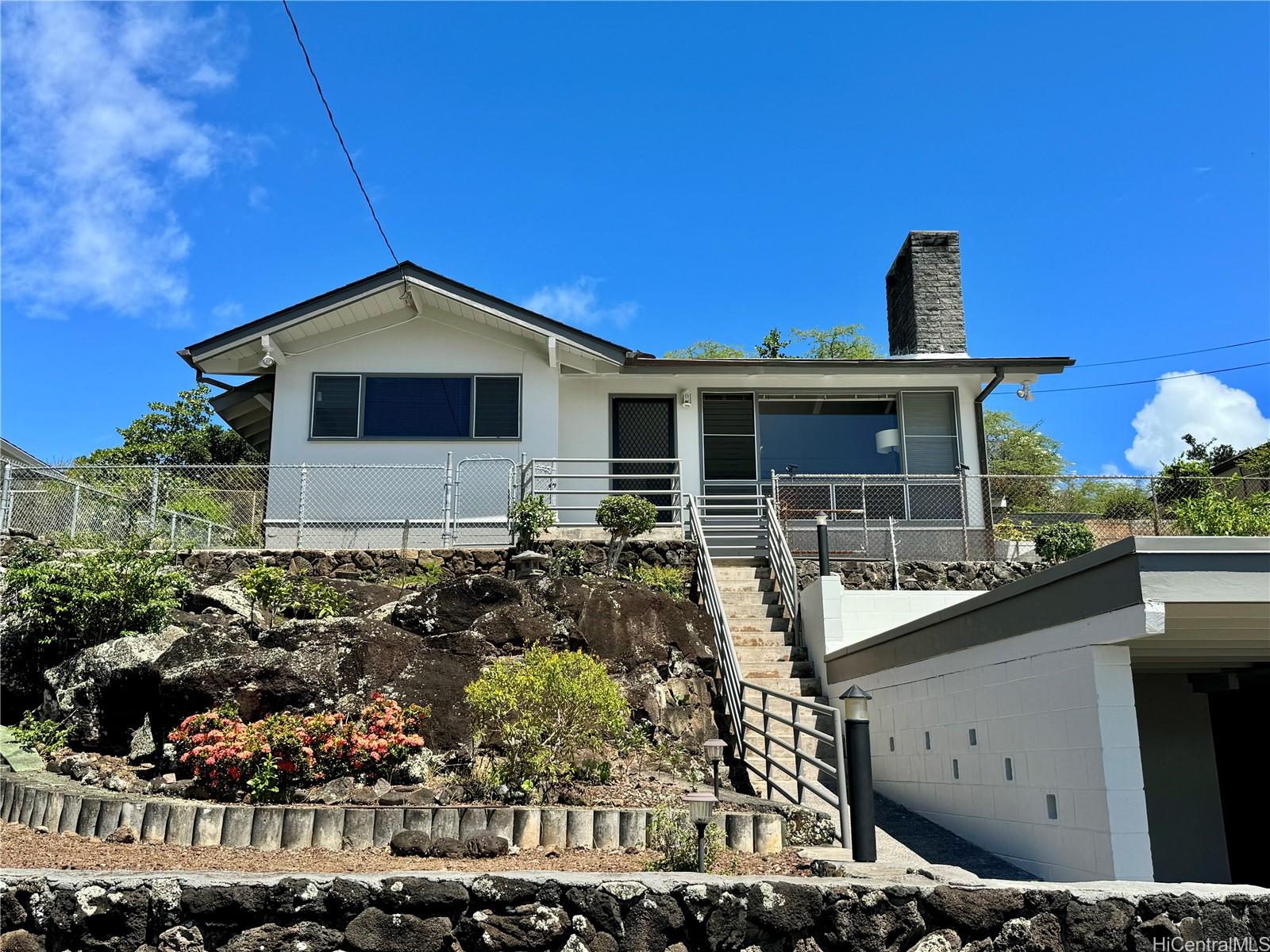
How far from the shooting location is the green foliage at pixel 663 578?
1253 cm

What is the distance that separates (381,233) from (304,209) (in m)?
0.84

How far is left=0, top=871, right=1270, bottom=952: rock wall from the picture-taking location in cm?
434

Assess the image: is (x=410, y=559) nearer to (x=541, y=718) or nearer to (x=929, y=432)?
(x=541, y=718)

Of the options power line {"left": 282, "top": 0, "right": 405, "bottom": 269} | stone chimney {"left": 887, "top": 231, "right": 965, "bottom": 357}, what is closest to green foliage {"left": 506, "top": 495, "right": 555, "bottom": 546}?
power line {"left": 282, "top": 0, "right": 405, "bottom": 269}

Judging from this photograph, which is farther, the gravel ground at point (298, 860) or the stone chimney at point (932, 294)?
the stone chimney at point (932, 294)

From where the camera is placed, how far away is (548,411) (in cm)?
1597

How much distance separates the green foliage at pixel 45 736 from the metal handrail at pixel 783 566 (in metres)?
7.75

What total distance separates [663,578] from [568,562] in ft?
4.24

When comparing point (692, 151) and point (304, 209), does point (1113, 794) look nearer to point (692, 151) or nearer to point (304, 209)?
point (304, 209)

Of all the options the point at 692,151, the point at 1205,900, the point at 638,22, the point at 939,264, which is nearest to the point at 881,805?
A: the point at 1205,900

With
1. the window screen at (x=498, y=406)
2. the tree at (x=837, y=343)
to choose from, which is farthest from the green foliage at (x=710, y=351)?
the window screen at (x=498, y=406)

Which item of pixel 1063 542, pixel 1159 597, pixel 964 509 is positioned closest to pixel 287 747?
pixel 1159 597

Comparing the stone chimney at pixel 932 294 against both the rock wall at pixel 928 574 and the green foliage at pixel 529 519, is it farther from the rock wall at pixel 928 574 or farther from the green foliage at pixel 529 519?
the green foliage at pixel 529 519

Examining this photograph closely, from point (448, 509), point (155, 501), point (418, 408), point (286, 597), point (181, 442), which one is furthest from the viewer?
point (181, 442)
